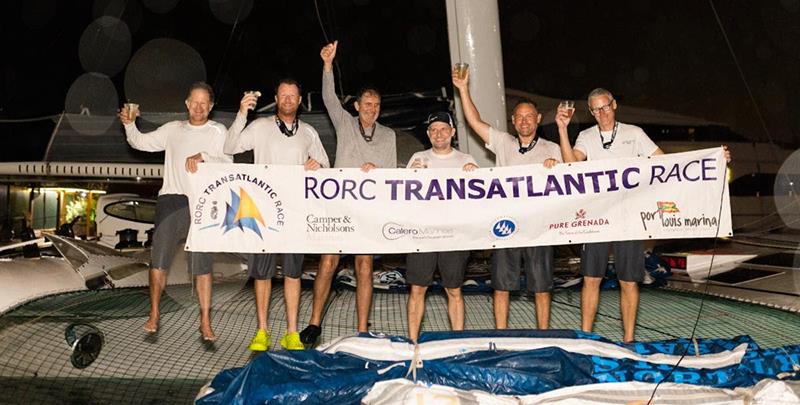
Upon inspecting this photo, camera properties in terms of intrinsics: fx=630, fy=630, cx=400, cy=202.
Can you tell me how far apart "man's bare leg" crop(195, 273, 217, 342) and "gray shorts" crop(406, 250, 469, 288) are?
170cm

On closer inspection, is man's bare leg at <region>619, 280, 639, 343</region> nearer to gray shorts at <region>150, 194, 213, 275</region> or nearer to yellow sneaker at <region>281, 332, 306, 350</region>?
yellow sneaker at <region>281, 332, 306, 350</region>

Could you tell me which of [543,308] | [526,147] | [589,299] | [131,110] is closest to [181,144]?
[131,110]

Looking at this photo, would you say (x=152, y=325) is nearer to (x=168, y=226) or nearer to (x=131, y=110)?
(x=168, y=226)

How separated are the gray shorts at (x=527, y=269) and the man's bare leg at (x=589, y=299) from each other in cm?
30

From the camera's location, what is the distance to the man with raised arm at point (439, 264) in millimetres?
5199

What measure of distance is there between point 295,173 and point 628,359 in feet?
9.51

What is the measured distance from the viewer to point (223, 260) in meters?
8.46

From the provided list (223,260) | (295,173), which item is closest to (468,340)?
(295,173)

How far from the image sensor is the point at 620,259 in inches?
204

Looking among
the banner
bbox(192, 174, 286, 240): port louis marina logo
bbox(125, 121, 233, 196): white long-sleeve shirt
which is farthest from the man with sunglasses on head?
bbox(125, 121, 233, 196): white long-sleeve shirt

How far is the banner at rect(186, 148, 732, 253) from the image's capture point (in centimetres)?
516

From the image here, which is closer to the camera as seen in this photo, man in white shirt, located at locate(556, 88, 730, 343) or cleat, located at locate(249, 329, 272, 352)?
cleat, located at locate(249, 329, 272, 352)

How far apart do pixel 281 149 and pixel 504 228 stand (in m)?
1.97

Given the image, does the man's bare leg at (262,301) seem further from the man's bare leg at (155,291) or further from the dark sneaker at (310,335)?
the man's bare leg at (155,291)
